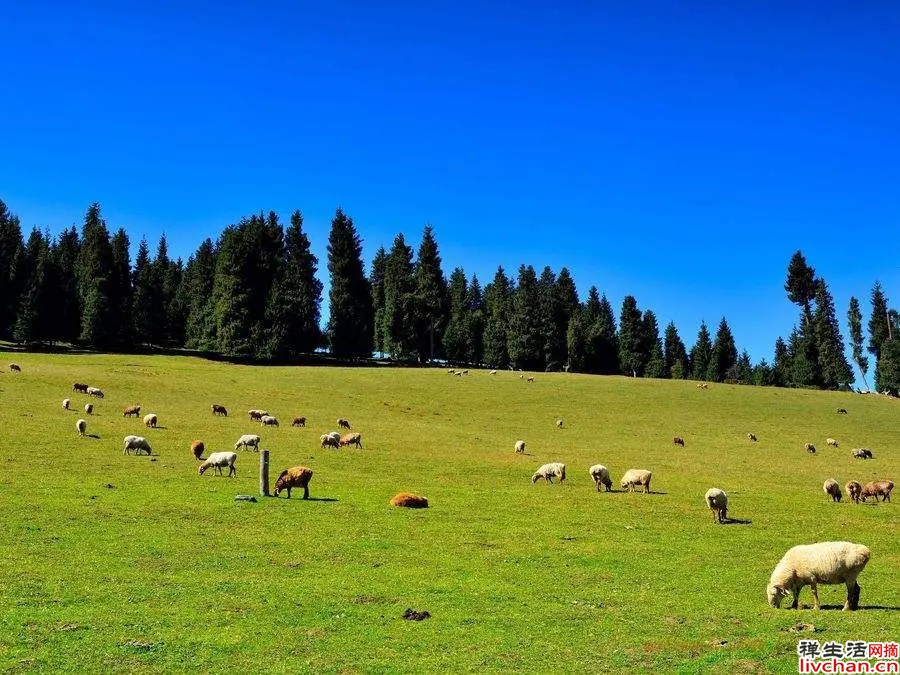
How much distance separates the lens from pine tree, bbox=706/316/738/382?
5779 inches

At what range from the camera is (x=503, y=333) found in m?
132

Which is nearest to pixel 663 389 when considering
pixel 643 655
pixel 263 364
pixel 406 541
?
pixel 263 364

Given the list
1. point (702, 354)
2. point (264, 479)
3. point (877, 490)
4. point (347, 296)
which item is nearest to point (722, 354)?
point (702, 354)

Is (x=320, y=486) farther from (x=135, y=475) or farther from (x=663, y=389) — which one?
(x=663, y=389)

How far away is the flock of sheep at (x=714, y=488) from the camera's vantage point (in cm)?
1484

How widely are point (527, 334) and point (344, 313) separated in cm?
3215

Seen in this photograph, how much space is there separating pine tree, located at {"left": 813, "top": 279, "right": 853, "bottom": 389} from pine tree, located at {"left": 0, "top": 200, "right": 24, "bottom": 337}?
129 meters

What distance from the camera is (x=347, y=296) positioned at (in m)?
111

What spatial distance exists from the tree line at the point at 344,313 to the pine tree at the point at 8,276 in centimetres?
23

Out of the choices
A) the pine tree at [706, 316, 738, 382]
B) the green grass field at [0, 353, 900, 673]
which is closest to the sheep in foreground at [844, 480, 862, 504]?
the green grass field at [0, 353, 900, 673]

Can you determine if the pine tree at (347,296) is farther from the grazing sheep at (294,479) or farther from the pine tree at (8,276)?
the grazing sheep at (294,479)

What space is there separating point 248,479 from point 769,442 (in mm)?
42428

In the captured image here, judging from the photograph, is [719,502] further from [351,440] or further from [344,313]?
[344,313]

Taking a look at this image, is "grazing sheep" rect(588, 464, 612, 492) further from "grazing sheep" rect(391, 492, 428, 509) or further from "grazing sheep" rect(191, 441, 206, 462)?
"grazing sheep" rect(191, 441, 206, 462)
